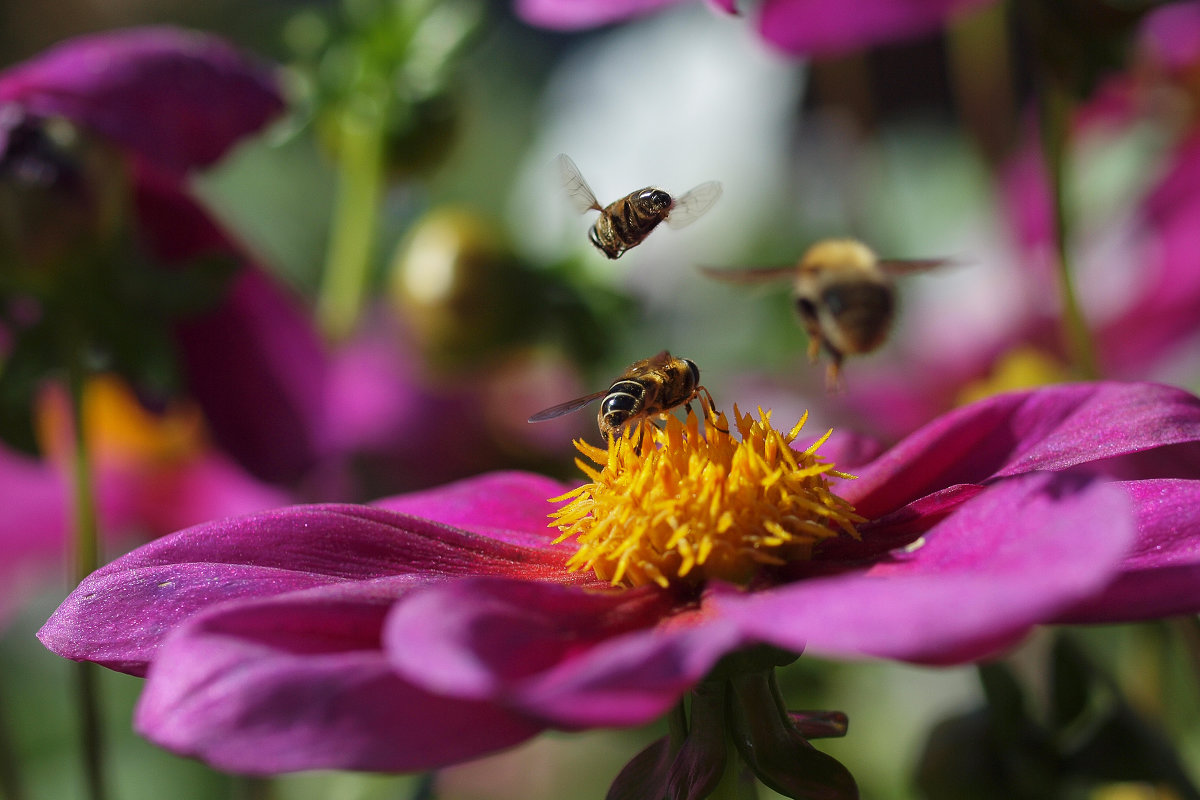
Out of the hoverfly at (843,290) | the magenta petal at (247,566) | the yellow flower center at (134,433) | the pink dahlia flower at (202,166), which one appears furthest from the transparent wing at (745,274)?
the yellow flower center at (134,433)

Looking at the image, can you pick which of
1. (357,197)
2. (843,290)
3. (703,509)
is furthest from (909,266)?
(357,197)

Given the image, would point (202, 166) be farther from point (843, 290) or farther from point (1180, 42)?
point (1180, 42)

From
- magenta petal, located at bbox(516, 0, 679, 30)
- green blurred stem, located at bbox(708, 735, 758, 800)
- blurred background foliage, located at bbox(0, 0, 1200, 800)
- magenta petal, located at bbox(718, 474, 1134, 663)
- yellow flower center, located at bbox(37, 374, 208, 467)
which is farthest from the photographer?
yellow flower center, located at bbox(37, 374, 208, 467)

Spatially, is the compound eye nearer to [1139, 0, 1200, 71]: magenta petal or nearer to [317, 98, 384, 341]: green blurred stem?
[317, 98, 384, 341]: green blurred stem

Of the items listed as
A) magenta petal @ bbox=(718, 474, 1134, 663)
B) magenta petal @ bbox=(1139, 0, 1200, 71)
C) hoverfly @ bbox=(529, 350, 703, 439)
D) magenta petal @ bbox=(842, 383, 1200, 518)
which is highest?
magenta petal @ bbox=(1139, 0, 1200, 71)

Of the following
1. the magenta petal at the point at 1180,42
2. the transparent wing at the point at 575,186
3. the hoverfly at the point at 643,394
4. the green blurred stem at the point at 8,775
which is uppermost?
the magenta petal at the point at 1180,42

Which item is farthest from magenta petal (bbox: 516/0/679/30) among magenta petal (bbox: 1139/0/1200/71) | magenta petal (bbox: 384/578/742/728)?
magenta petal (bbox: 1139/0/1200/71)

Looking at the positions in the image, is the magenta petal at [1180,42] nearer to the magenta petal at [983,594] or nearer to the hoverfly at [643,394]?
the hoverfly at [643,394]
